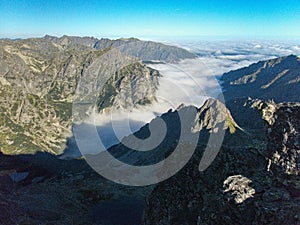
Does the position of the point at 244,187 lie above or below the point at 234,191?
above

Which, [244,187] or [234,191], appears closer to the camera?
[234,191]

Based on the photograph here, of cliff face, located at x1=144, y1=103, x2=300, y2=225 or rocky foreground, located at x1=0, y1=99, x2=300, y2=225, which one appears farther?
rocky foreground, located at x1=0, y1=99, x2=300, y2=225

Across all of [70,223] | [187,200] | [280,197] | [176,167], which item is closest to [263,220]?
[280,197]

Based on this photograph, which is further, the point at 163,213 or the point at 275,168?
the point at 163,213

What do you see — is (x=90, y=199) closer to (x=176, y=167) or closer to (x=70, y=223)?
(x=70, y=223)

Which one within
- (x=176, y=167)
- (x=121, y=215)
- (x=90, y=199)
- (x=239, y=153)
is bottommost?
(x=90, y=199)

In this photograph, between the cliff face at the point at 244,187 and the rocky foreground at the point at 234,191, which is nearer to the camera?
the cliff face at the point at 244,187

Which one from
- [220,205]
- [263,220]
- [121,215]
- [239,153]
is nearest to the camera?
[263,220]

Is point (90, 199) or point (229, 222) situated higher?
point (229, 222)
